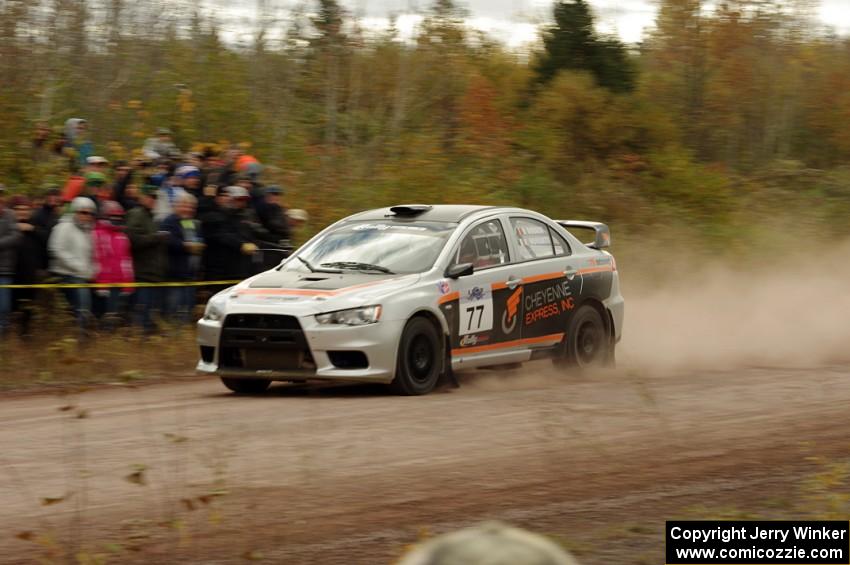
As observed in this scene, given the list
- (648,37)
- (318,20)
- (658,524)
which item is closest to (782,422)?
(658,524)

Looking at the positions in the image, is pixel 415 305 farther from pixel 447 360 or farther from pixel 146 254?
pixel 146 254

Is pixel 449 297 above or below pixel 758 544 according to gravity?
below

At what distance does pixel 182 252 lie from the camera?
49.4ft

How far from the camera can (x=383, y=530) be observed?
21.3ft

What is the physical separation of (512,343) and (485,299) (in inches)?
24.7

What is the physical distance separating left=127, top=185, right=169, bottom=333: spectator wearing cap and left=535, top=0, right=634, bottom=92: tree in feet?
52.3

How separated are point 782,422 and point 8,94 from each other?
43.7 feet

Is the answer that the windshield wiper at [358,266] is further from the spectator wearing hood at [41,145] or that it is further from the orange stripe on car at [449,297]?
the spectator wearing hood at [41,145]

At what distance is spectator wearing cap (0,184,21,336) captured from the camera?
13453 millimetres

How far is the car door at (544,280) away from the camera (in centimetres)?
1284

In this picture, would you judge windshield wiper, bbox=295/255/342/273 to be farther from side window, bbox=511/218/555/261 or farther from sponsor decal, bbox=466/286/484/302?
side window, bbox=511/218/555/261

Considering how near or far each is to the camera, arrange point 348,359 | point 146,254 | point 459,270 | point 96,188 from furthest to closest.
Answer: point 146,254, point 96,188, point 459,270, point 348,359

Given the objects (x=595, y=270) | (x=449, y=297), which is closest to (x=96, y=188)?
(x=449, y=297)

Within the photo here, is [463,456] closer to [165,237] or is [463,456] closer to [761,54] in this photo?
[165,237]
